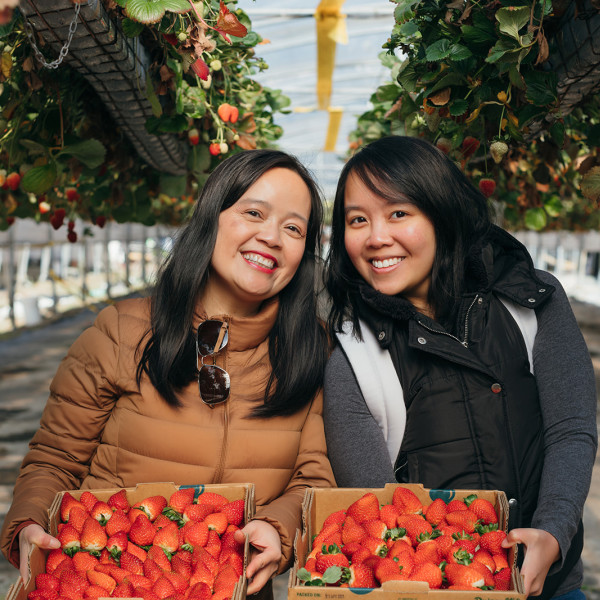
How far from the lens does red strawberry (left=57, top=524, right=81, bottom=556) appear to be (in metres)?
1.35

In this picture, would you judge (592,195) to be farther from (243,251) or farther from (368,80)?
(368,80)

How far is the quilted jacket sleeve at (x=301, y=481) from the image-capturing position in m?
1.44

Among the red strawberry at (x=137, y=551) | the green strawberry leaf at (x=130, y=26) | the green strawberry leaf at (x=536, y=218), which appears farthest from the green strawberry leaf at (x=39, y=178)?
the green strawberry leaf at (x=536, y=218)

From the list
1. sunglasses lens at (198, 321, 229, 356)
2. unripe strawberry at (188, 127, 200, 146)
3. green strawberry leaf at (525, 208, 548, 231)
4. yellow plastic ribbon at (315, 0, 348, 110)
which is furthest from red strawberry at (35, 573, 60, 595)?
yellow plastic ribbon at (315, 0, 348, 110)

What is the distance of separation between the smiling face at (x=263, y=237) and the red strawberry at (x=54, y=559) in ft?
2.45

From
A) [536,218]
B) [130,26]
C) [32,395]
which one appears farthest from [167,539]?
[32,395]

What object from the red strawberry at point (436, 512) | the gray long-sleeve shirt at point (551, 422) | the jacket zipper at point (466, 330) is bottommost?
the red strawberry at point (436, 512)

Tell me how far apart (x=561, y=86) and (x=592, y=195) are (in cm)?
35

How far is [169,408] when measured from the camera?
1.71m

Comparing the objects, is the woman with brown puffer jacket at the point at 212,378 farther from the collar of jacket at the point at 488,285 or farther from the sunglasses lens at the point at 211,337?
the collar of jacket at the point at 488,285

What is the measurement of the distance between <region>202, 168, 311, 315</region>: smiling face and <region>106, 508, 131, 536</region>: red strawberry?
63cm

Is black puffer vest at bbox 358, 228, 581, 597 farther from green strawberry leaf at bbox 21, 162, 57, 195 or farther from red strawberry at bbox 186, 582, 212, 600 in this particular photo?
green strawberry leaf at bbox 21, 162, 57, 195

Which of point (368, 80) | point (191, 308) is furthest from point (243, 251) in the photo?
point (368, 80)

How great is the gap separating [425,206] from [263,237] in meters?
0.43
